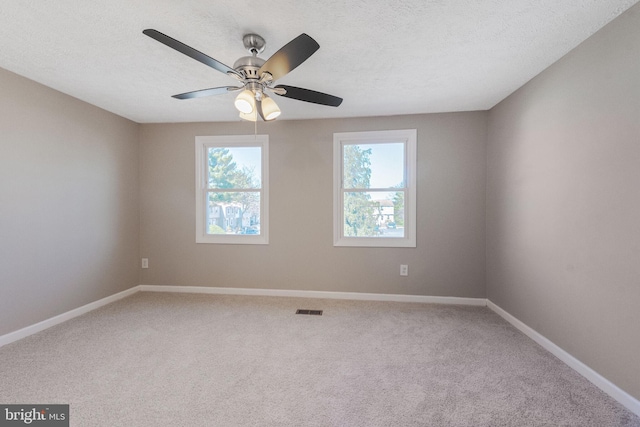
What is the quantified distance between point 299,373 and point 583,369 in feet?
6.55

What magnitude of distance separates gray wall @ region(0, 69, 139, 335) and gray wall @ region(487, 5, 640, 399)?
4553 mm

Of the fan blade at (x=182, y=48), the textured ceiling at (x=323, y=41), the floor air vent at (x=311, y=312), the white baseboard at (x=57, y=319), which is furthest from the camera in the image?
the floor air vent at (x=311, y=312)

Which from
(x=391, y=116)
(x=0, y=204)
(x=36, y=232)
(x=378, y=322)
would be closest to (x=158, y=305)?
(x=36, y=232)

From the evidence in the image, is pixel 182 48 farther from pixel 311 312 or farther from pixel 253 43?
pixel 311 312

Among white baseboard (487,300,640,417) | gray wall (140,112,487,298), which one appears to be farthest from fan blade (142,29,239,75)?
white baseboard (487,300,640,417)

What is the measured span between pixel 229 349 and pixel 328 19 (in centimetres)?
255

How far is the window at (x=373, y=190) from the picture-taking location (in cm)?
341

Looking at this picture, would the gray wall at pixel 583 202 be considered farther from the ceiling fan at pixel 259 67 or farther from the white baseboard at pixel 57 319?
the white baseboard at pixel 57 319

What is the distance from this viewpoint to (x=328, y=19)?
1671 mm

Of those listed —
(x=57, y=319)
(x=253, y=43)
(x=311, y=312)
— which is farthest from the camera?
(x=311, y=312)

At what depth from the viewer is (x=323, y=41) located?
6.18ft

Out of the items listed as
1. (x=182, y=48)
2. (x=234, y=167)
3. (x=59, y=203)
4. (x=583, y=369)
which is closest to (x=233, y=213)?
(x=234, y=167)
